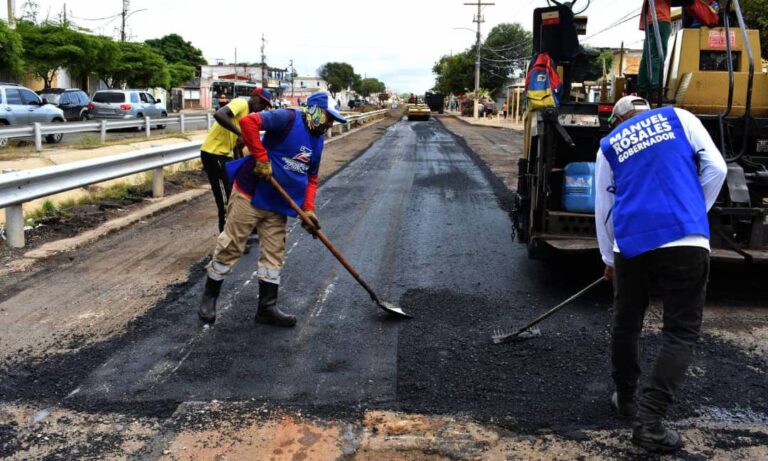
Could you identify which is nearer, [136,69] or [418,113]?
[136,69]

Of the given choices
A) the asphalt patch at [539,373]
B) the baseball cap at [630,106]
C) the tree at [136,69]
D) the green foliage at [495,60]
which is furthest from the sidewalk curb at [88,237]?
the green foliage at [495,60]

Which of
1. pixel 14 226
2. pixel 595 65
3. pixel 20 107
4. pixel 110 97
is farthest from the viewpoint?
pixel 110 97

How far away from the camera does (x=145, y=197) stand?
9953mm

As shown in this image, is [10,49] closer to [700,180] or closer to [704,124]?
[704,124]

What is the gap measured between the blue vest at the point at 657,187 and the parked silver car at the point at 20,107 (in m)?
19.0

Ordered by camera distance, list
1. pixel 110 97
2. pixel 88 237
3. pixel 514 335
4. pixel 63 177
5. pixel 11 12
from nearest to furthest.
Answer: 1. pixel 514 335
2. pixel 88 237
3. pixel 63 177
4. pixel 110 97
5. pixel 11 12

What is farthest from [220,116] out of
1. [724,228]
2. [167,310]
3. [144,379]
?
[724,228]

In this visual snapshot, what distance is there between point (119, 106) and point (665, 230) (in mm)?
25960

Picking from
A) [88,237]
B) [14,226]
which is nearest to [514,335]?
[88,237]

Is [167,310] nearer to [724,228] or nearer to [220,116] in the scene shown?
[220,116]

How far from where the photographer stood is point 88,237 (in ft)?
23.8

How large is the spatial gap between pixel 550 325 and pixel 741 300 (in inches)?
70.5

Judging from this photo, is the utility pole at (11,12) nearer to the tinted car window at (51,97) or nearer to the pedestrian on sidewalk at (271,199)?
the tinted car window at (51,97)

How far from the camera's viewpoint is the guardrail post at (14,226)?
667 cm
